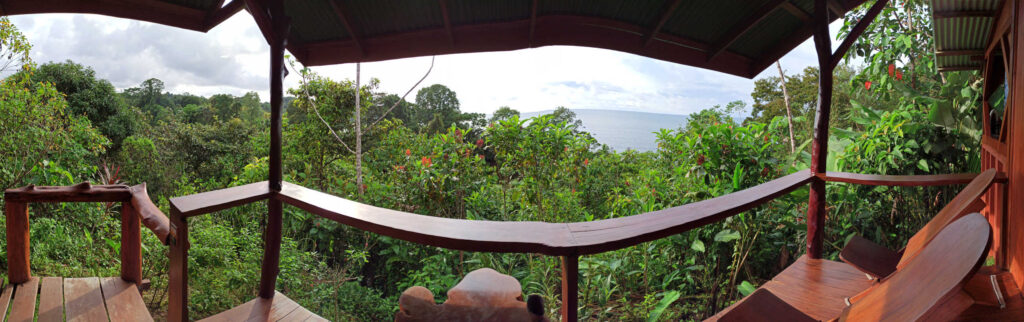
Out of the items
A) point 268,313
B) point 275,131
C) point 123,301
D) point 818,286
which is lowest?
point 123,301

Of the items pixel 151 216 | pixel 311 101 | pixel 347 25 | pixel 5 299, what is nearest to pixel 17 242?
pixel 5 299

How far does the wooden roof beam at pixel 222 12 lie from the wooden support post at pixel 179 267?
899 mm

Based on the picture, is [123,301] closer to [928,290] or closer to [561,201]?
[561,201]

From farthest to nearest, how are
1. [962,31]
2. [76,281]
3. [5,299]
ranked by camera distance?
[962,31] → [76,281] → [5,299]

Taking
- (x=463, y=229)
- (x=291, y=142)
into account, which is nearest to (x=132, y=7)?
(x=463, y=229)

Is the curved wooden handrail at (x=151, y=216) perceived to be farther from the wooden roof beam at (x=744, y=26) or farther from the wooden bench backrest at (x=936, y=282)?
the wooden roof beam at (x=744, y=26)

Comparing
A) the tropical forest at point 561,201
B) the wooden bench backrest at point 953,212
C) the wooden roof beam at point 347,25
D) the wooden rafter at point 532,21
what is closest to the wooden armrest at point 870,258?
the wooden bench backrest at point 953,212

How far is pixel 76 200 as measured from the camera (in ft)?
9.01

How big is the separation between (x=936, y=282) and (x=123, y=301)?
11.5ft

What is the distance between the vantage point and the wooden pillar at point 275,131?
6.82ft

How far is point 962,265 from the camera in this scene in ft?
2.90

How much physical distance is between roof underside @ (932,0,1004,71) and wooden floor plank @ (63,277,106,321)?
542cm

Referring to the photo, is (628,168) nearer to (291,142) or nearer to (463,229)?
(291,142)

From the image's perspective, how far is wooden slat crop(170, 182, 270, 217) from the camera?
1793mm
